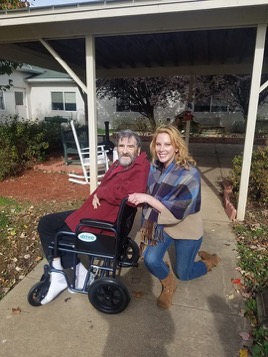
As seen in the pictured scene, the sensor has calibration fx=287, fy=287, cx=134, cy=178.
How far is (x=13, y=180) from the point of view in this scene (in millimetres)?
5973

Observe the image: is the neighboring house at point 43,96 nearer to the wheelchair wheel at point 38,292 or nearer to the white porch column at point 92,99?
the white porch column at point 92,99

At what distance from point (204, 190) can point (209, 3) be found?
3.37 metres

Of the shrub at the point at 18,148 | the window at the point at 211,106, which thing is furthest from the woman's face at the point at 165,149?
the window at the point at 211,106

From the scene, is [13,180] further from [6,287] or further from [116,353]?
[116,353]

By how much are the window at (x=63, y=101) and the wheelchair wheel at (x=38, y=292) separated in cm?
1828

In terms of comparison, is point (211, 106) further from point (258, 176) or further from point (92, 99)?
point (92, 99)

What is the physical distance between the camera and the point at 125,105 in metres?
18.0

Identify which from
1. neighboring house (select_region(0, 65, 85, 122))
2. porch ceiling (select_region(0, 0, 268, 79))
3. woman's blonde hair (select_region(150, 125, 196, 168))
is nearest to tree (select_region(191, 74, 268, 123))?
porch ceiling (select_region(0, 0, 268, 79))

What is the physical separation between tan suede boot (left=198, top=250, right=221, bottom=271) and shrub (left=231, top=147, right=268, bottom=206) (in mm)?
1631

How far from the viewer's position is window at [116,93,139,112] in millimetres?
17062

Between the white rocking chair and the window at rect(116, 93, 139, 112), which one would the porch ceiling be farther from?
the window at rect(116, 93, 139, 112)

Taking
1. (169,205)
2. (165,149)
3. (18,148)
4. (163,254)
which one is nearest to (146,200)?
(169,205)

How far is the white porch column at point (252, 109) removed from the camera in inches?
137

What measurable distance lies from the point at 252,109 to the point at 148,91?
1276 cm
